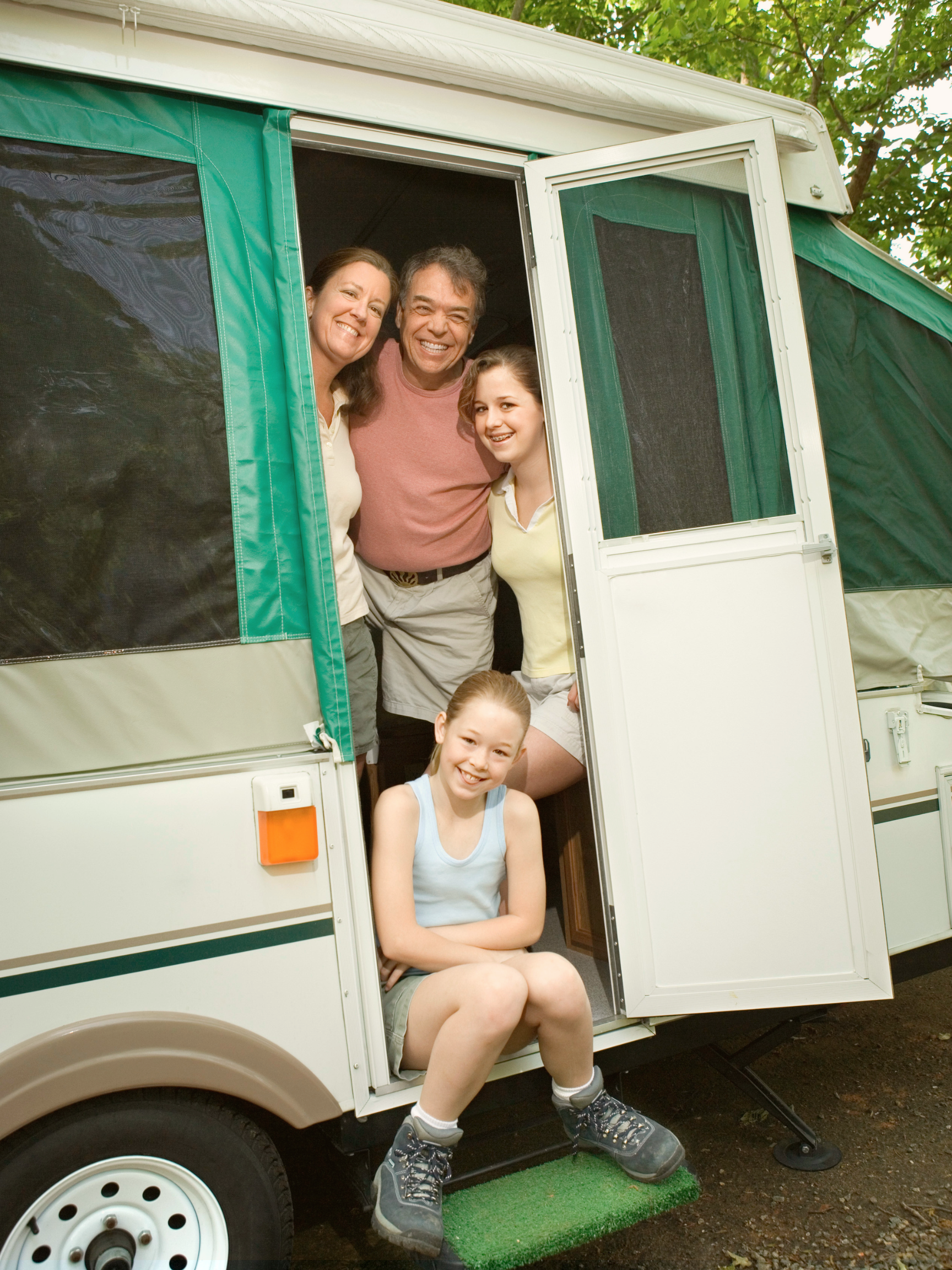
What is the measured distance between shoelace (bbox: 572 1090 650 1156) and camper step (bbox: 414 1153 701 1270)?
0.09m

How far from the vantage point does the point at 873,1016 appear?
13.6ft

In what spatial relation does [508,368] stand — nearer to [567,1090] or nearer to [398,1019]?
[398,1019]

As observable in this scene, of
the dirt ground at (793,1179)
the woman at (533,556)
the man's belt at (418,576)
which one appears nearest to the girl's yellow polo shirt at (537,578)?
the woman at (533,556)

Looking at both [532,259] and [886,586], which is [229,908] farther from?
[886,586]

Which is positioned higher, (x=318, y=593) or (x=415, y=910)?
(x=318, y=593)

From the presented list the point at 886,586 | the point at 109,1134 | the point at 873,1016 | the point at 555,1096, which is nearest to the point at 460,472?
the point at 886,586

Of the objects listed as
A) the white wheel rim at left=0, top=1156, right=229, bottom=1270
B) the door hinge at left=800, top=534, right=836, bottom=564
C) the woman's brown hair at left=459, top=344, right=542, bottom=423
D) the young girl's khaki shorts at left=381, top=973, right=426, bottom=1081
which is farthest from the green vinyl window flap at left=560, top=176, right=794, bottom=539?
the white wheel rim at left=0, top=1156, right=229, bottom=1270

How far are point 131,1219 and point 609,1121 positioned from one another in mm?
1117

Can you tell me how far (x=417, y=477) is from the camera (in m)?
3.02

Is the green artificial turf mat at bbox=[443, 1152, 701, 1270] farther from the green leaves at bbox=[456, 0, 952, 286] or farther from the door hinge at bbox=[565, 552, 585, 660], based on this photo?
the green leaves at bbox=[456, 0, 952, 286]

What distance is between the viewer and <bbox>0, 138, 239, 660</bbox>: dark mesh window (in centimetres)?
203

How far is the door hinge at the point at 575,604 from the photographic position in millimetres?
2570

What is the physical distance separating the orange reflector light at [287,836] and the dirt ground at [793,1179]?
0.94m

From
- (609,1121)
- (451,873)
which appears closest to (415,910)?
(451,873)
